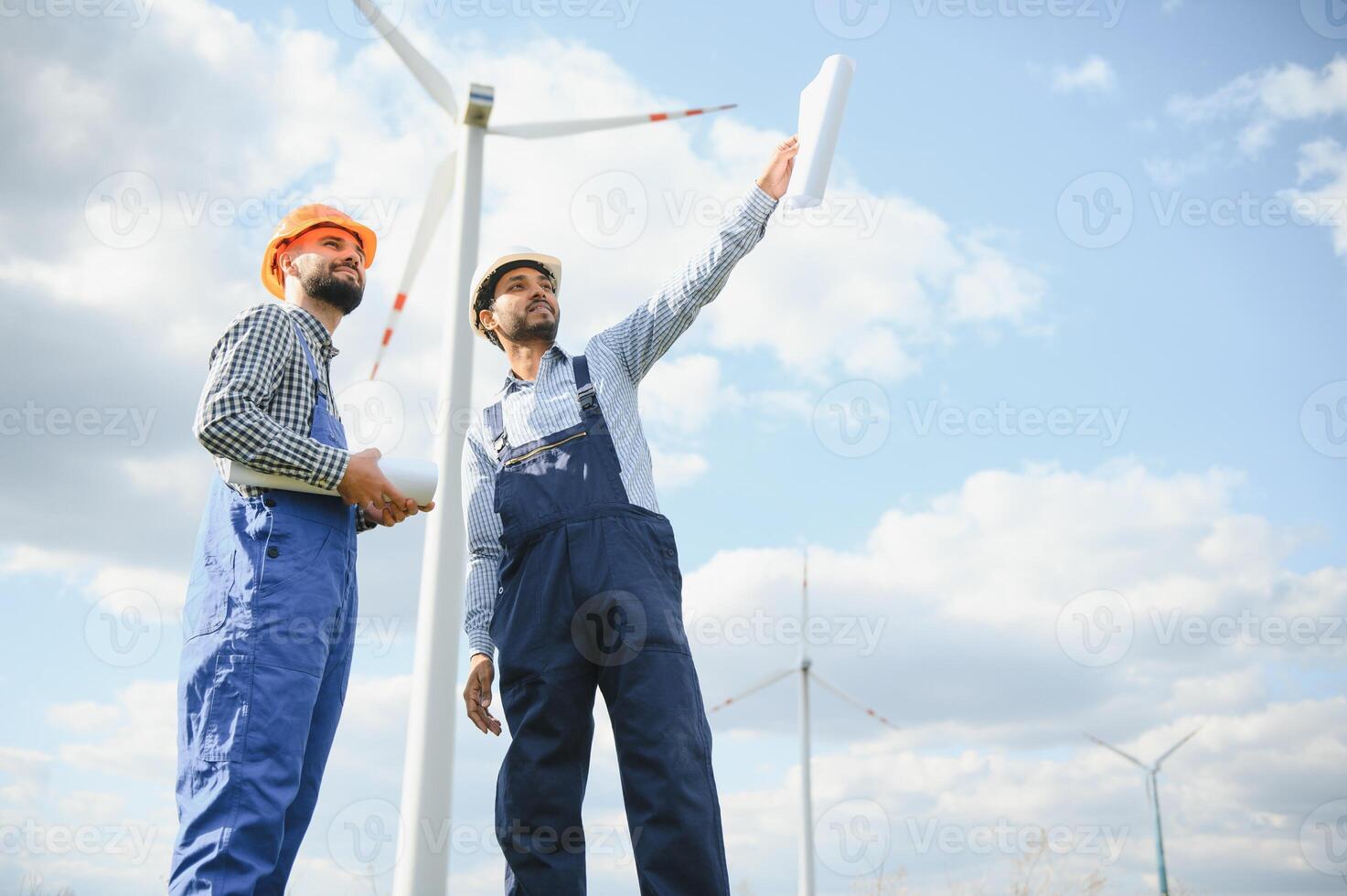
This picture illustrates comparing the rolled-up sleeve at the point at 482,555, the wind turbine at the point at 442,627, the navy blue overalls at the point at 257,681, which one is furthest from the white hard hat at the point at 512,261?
the wind turbine at the point at 442,627

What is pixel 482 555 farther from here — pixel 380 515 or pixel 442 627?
pixel 442 627

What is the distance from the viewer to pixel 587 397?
15.5 feet

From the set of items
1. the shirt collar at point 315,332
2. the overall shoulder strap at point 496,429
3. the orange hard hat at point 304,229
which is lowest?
the overall shoulder strap at point 496,429

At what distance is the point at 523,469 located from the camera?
4.70 m

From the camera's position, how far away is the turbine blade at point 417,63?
15875 millimetres

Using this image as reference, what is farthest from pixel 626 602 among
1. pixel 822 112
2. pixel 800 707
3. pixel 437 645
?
pixel 800 707

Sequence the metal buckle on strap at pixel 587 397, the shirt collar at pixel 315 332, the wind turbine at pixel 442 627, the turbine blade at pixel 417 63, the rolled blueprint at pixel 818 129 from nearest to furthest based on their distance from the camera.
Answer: the shirt collar at pixel 315 332 → the rolled blueprint at pixel 818 129 → the metal buckle on strap at pixel 587 397 → the wind turbine at pixel 442 627 → the turbine blade at pixel 417 63

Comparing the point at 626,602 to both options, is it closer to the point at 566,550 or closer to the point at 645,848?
the point at 566,550

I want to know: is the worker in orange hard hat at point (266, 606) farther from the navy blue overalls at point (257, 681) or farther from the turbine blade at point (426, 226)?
the turbine blade at point (426, 226)

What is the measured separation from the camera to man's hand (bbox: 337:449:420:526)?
13.5 ft

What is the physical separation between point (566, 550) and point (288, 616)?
1025 millimetres

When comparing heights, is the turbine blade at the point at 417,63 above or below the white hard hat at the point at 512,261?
above

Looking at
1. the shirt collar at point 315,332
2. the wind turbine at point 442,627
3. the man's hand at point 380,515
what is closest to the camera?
the man's hand at point 380,515

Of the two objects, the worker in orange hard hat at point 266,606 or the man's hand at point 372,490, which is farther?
the man's hand at point 372,490
